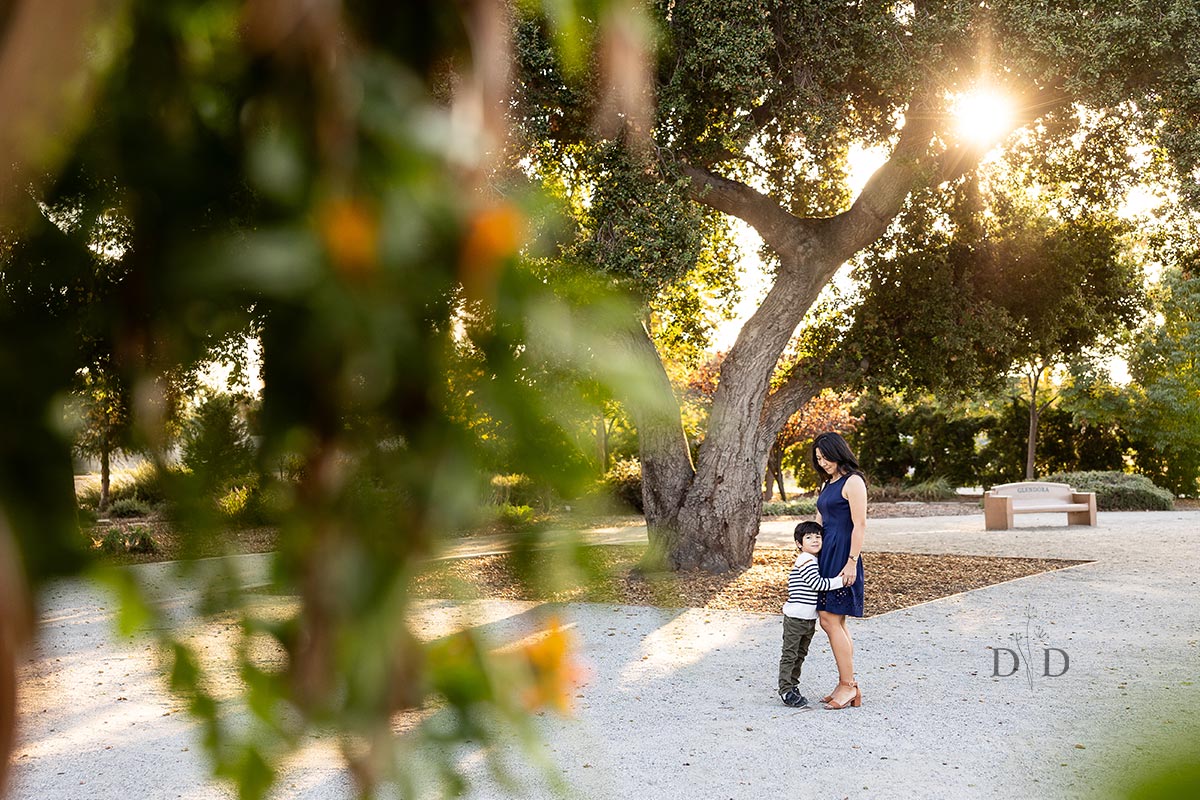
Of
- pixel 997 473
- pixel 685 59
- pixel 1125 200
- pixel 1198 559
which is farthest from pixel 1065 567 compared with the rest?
pixel 997 473

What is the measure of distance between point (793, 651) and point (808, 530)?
868mm

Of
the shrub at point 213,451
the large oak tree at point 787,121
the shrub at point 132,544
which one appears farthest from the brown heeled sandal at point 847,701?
the shrub at point 213,451

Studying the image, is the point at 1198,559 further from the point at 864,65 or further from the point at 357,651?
the point at 357,651

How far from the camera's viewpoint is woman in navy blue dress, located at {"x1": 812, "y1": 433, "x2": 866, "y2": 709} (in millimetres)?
7234

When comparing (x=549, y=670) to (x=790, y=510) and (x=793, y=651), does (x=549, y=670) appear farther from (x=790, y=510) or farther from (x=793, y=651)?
(x=790, y=510)

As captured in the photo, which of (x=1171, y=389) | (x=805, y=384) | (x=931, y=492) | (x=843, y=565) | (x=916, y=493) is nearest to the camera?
(x=843, y=565)

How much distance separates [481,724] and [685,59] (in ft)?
38.5

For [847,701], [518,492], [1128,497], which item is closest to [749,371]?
[847,701]

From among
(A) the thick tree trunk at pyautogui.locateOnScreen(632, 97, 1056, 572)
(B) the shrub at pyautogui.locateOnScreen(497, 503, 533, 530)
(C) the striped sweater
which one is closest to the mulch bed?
(B) the shrub at pyautogui.locateOnScreen(497, 503, 533, 530)

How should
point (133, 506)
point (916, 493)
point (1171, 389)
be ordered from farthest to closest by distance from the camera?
point (916, 493)
point (1171, 389)
point (133, 506)

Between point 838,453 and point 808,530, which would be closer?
point 808,530

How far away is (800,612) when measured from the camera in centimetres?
744

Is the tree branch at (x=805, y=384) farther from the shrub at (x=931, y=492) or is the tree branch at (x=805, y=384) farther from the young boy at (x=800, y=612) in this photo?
the shrub at (x=931, y=492)

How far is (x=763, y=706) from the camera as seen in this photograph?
7344 mm
